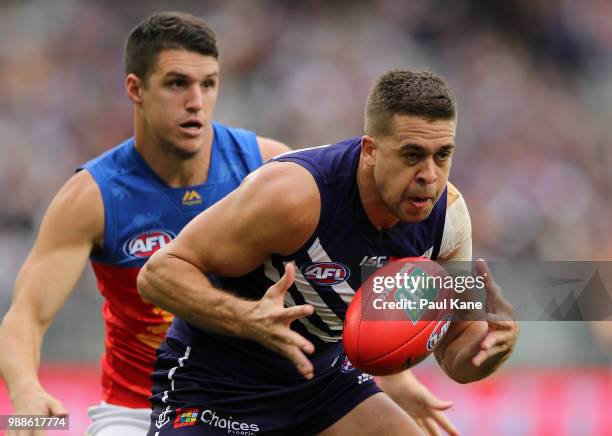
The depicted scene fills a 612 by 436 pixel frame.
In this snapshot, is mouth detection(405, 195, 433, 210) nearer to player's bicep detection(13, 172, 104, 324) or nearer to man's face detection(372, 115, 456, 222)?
man's face detection(372, 115, 456, 222)

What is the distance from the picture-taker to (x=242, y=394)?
14.2 feet

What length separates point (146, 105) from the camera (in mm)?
5594

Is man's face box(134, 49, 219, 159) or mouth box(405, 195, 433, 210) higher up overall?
man's face box(134, 49, 219, 159)

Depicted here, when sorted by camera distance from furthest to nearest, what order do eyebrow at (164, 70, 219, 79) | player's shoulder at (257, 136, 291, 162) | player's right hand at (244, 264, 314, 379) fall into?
1. player's shoulder at (257, 136, 291, 162)
2. eyebrow at (164, 70, 219, 79)
3. player's right hand at (244, 264, 314, 379)

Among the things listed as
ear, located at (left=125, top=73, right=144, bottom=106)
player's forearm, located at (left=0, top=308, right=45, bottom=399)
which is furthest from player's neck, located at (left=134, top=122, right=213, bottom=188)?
player's forearm, located at (left=0, top=308, right=45, bottom=399)

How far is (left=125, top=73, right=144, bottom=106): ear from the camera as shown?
18.7 ft

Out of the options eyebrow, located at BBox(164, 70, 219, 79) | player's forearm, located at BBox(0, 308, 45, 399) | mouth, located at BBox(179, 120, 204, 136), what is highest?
eyebrow, located at BBox(164, 70, 219, 79)

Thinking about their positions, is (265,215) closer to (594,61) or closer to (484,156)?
(484,156)

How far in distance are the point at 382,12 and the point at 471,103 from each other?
1.73 metres

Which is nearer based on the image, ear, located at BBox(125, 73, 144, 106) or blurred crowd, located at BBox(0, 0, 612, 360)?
ear, located at BBox(125, 73, 144, 106)

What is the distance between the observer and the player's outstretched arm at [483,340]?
3.99m

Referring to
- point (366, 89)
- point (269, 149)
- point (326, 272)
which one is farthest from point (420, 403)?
point (366, 89)

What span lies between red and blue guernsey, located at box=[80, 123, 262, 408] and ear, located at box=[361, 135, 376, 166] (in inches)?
59.2

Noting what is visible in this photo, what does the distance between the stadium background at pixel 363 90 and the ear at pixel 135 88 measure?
13.1ft
